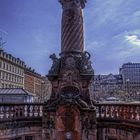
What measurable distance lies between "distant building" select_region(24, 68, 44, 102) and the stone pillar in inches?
3216

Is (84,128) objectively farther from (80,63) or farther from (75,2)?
(75,2)

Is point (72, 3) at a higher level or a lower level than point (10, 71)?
lower

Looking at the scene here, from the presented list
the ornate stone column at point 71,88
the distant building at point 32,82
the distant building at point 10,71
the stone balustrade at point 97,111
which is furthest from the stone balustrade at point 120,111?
the distant building at point 32,82

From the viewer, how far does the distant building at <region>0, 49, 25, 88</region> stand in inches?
2926

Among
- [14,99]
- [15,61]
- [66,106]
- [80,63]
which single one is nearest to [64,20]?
[80,63]

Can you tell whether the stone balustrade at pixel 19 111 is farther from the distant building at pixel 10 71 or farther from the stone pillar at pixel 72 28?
the distant building at pixel 10 71

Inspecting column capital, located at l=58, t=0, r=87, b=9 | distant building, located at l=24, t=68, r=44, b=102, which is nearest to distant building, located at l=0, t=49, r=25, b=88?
distant building, located at l=24, t=68, r=44, b=102

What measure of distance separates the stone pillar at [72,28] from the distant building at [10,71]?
193ft

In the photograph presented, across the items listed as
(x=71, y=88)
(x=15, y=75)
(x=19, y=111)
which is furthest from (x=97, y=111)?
(x=15, y=75)

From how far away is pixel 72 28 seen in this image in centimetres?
1560

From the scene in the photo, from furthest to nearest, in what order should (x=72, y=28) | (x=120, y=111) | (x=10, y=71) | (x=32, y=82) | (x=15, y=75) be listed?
1. (x=32, y=82)
2. (x=15, y=75)
3. (x=10, y=71)
4. (x=72, y=28)
5. (x=120, y=111)

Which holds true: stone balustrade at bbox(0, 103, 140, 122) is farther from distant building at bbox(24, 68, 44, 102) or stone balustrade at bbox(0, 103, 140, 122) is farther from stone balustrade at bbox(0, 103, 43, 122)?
distant building at bbox(24, 68, 44, 102)

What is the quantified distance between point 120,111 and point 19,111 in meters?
5.70

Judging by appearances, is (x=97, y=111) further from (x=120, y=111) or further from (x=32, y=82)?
(x=32, y=82)
